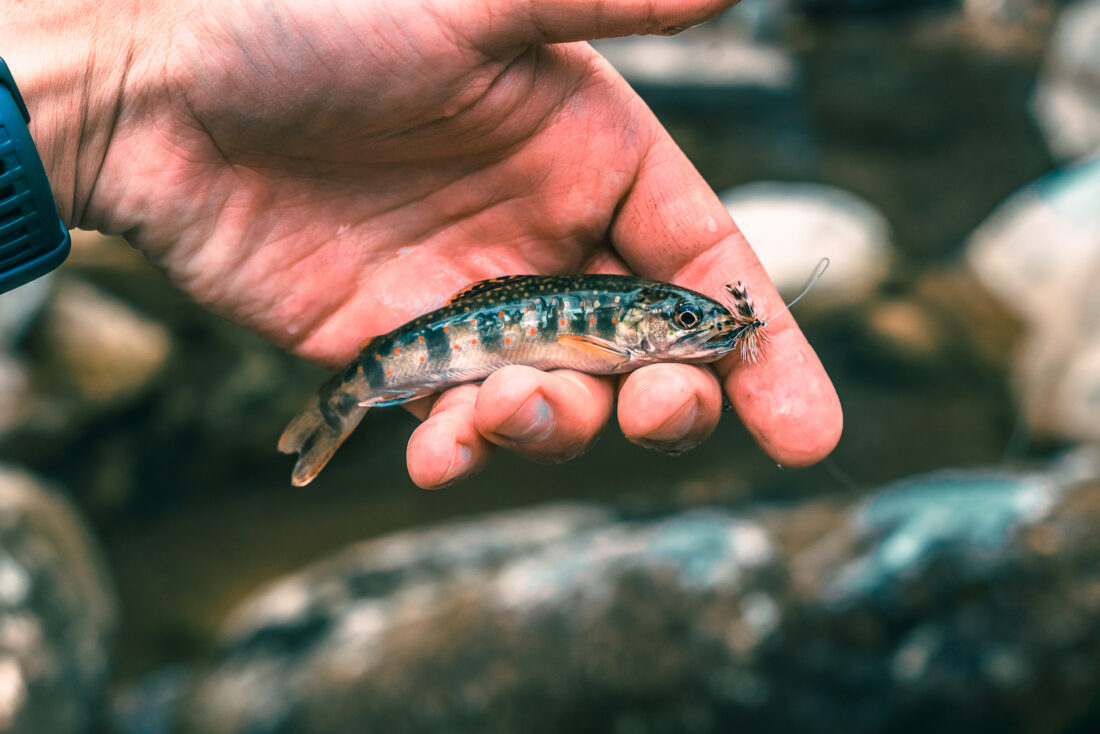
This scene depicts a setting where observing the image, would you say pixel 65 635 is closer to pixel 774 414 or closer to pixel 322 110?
pixel 322 110

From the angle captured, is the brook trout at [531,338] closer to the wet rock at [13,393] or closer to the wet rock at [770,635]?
the wet rock at [770,635]

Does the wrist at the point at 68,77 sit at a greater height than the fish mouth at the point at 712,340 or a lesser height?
greater

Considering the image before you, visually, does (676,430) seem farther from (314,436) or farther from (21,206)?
(21,206)

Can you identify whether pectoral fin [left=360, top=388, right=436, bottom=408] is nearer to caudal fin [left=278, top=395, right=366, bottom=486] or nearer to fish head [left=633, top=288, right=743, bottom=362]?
caudal fin [left=278, top=395, right=366, bottom=486]

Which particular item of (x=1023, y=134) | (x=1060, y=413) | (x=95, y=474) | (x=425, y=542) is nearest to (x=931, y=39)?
(x=1023, y=134)

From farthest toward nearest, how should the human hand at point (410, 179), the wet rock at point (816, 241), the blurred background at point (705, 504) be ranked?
the wet rock at point (816, 241), the blurred background at point (705, 504), the human hand at point (410, 179)

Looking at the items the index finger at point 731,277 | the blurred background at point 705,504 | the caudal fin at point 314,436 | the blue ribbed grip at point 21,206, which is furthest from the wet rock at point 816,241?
the blue ribbed grip at point 21,206

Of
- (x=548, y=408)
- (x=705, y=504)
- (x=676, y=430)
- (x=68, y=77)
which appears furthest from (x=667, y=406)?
(x=705, y=504)

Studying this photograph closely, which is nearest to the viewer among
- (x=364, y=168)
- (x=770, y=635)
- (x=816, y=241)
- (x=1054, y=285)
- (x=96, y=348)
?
(x=364, y=168)
